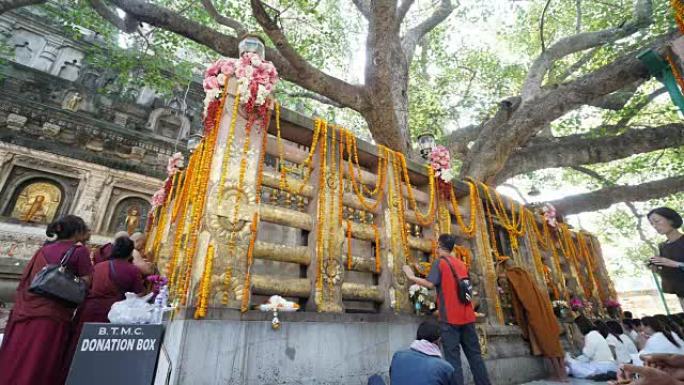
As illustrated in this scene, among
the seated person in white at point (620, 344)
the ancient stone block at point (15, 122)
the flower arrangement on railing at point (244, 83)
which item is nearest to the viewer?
the flower arrangement on railing at point (244, 83)

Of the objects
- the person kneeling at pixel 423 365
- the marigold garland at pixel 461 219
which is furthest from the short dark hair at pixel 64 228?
the marigold garland at pixel 461 219

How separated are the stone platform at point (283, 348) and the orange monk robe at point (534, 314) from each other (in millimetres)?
3108

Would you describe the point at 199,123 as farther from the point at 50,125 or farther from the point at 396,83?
the point at 396,83

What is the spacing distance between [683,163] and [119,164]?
18.9 metres

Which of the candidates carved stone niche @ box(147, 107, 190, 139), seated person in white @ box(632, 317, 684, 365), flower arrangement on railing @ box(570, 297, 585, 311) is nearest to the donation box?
seated person in white @ box(632, 317, 684, 365)

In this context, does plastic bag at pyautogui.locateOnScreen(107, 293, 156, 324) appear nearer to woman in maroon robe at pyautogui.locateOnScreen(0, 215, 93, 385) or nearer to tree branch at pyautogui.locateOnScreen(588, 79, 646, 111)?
woman in maroon robe at pyautogui.locateOnScreen(0, 215, 93, 385)

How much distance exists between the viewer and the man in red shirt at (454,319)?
4.18 metres

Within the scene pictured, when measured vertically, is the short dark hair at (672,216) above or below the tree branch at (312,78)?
below

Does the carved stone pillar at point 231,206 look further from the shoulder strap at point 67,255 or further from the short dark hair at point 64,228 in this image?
the short dark hair at point 64,228

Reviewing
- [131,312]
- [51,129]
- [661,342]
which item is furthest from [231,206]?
[51,129]

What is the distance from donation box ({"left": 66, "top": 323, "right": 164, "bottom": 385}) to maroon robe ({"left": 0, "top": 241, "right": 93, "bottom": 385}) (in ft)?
3.84

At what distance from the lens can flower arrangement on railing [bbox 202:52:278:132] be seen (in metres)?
4.14

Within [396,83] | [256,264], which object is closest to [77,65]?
[396,83]

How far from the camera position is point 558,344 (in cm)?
610
